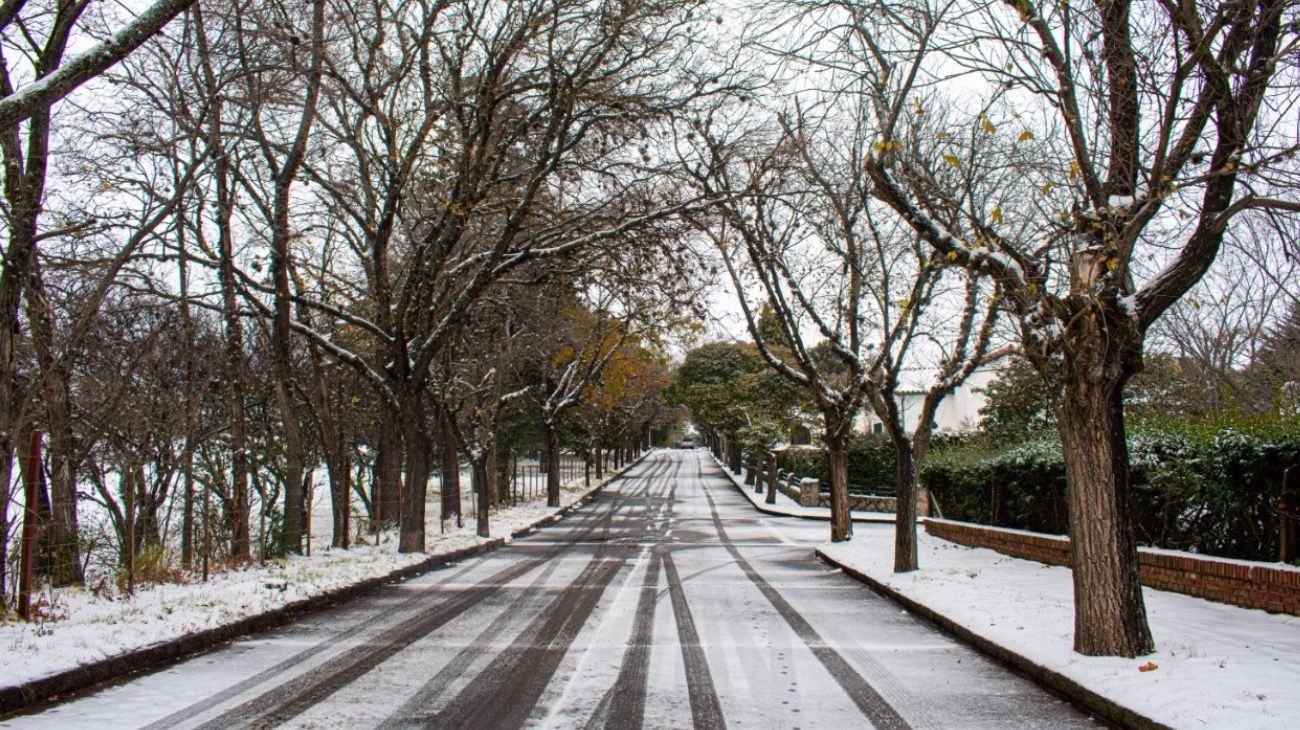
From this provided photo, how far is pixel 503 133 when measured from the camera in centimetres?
1580

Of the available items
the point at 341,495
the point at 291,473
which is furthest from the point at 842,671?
the point at 341,495

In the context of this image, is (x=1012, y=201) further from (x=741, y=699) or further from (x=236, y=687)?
(x=236, y=687)

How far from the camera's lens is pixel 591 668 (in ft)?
24.8

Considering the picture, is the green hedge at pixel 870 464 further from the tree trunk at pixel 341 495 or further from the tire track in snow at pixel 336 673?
the tire track in snow at pixel 336 673

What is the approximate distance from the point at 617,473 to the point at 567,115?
173 ft

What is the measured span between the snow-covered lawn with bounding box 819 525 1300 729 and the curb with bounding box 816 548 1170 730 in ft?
0.16

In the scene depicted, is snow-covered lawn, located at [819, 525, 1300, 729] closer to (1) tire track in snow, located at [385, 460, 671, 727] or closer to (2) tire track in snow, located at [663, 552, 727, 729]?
(2) tire track in snow, located at [663, 552, 727, 729]

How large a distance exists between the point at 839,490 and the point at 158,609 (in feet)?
44.8

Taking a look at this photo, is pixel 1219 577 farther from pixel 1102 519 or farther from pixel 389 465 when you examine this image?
pixel 389 465

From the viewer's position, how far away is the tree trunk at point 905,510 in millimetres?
13711

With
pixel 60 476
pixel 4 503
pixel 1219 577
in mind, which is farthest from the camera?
pixel 60 476

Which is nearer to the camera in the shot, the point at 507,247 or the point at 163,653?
the point at 163,653

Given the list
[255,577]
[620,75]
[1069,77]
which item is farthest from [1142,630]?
[620,75]

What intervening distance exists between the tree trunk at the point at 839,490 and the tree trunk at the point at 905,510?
4766 millimetres
